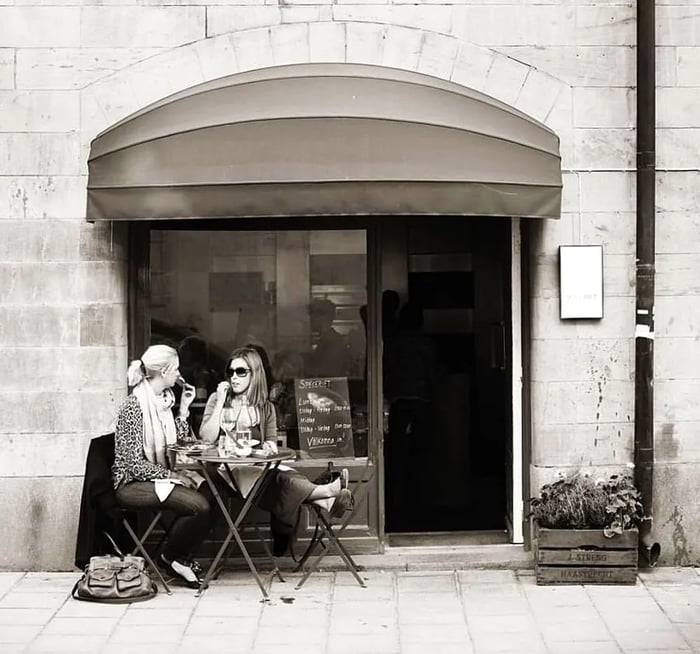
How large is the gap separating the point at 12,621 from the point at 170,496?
1.20 m

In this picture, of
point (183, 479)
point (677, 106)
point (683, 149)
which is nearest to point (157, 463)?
point (183, 479)

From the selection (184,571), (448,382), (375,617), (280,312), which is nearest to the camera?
(375,617)

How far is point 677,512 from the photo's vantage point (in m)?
8.75

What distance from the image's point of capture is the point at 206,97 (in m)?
8.19

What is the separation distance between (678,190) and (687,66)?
0.86 meters

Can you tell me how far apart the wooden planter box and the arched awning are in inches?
83.8

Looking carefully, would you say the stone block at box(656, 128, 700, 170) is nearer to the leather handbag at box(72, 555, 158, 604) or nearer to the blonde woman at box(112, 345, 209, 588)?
the blonde woman at box(112, 345, 209, 588)

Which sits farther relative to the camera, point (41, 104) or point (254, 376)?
point (254, 376)

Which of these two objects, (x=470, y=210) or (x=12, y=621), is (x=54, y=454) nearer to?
(x=12, y=621)

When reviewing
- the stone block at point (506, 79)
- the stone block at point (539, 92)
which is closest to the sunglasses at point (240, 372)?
the stone block at point (506, 79)

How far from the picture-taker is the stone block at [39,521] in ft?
28.4

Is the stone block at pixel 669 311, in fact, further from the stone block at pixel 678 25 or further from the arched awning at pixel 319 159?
the stone block at pixel 678 25

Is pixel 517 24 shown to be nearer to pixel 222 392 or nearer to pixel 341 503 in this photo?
pixel 222 392

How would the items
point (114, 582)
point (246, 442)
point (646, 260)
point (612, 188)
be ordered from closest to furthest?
point (114, 582) < point (246, 442) < point (646, 260) < point (612, 188)
